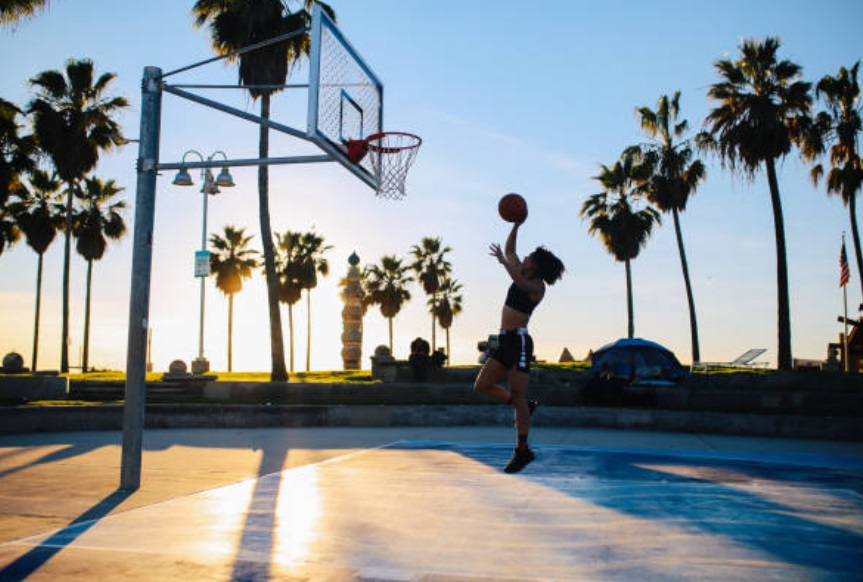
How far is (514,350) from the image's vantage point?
24.0ft

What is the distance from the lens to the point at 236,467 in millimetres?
9414

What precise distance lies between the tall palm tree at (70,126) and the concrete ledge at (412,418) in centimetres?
2164

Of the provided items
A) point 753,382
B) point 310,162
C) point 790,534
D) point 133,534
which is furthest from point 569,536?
point 753,382

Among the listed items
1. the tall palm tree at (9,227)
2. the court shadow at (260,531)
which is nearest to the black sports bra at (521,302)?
the court shadow at (260,531)

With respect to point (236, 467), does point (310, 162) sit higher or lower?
higher

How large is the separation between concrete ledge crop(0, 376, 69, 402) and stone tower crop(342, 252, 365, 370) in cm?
1688

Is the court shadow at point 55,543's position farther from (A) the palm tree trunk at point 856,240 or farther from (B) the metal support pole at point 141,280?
(A) the palm tree trunk at point 856,240

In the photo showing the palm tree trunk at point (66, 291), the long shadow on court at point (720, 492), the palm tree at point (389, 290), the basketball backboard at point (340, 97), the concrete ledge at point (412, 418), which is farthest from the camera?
the palm tree at point (389, 290)

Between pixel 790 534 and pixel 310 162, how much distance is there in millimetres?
6339

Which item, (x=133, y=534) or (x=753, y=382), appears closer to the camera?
(x=133, y=534)

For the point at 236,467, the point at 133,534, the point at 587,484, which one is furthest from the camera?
the point at 236,467

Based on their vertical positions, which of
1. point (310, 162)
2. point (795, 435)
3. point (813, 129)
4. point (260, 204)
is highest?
point (813, 129)

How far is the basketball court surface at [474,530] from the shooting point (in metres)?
4.35

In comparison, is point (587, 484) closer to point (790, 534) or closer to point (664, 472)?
point (664, 472)
